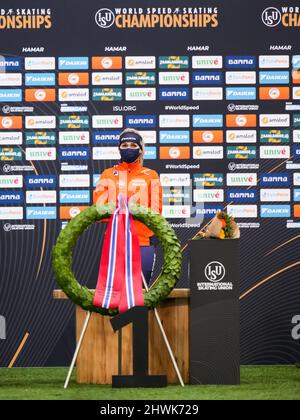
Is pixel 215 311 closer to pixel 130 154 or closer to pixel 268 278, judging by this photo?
pixel 130 154

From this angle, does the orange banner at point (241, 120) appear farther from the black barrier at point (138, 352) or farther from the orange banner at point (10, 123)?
the black barrier at point (138, 352)

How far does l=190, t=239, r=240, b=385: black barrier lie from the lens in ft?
21.5

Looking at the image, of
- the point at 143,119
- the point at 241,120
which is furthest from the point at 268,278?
the point at 143,119

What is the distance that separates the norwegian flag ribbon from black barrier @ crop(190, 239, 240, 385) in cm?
40

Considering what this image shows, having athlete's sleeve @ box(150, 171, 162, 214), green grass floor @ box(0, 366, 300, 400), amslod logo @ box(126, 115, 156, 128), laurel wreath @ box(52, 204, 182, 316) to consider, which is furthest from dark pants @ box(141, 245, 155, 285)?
amslod logo @ box(126, 115, 156, 128)

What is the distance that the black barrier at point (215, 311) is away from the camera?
656 centimetres

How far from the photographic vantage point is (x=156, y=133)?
8570 mm

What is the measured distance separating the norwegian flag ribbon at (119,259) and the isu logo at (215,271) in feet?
1.53

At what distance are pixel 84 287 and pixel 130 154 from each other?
1.08 meters

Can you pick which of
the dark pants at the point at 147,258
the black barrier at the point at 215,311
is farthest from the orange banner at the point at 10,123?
the black barrier at the point at 215,311

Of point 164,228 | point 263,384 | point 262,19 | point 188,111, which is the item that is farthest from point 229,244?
point 262,19

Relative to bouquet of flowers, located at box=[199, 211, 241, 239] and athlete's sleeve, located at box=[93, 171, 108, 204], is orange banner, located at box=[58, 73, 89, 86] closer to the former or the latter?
athlete's sleeve, located at box=[93, 171, 108, 204]

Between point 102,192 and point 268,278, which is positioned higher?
point 102,192
